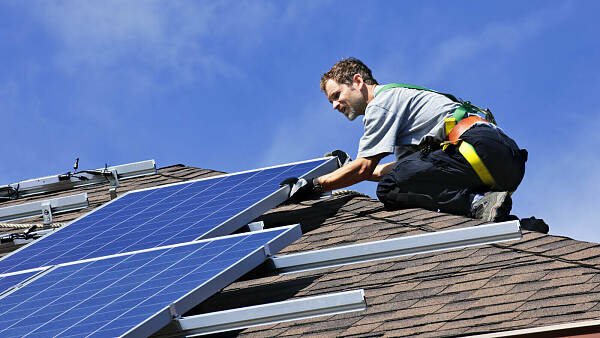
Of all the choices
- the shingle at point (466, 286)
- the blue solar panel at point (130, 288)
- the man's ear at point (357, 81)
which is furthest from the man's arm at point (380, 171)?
the shingle at point (466, 286)

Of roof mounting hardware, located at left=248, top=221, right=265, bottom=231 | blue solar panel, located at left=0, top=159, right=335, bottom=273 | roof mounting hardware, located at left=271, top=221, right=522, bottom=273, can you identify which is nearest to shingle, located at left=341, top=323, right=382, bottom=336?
roof mounting hardware, located at left=271, top=221, right=522, bottom=273

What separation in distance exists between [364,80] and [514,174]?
1.69 meters

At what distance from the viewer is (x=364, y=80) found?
355 inches

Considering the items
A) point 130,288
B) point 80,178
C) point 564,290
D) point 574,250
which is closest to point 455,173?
point 574,250

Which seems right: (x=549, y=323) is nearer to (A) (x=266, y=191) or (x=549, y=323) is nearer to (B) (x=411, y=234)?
(B) (x=411, y=234)

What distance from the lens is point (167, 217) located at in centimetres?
874

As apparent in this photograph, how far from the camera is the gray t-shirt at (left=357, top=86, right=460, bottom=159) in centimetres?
852

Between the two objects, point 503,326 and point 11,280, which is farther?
point 11,280

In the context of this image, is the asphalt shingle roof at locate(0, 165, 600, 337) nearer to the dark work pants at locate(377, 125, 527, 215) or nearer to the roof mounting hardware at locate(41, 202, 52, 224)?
the dark work pants at locate(377, 125, 527, 215)

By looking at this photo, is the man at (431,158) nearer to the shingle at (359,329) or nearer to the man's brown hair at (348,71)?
the man's brown hair at (348,71)

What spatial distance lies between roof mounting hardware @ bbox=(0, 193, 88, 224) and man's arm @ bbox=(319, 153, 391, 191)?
12.0ft

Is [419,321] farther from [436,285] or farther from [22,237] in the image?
[22,237]

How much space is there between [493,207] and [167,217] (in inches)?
117

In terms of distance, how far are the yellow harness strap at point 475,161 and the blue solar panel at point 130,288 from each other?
2.01m
